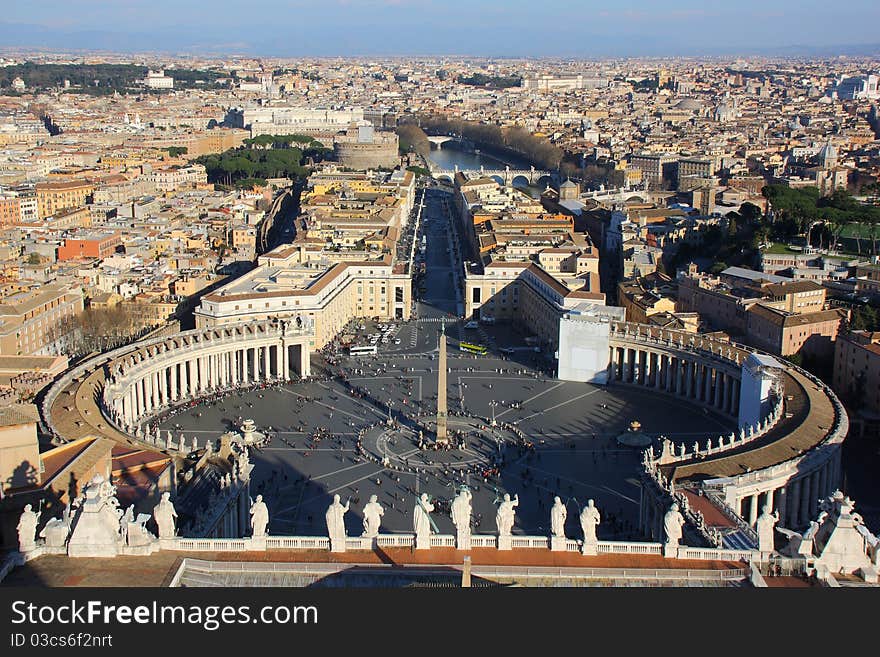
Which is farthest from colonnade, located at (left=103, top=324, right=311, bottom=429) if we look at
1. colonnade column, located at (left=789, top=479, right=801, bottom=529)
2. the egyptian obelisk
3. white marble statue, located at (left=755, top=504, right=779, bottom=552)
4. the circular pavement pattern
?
white marble statue, located at (left=755, top=504, right=779, bottom=552)

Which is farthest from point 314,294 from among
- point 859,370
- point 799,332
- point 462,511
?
point 462,511

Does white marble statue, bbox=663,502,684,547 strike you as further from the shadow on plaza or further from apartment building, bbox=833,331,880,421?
apartment building, bbox=833,331,880,421

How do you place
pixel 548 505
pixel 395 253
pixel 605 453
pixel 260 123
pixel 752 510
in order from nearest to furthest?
pixel 752 510 < pixel 548 505 < pixel 605 453 < pixel 395 253 < pixel 260 123

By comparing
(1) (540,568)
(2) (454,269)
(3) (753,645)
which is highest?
(3) (753,645)

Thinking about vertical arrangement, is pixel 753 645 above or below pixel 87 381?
above

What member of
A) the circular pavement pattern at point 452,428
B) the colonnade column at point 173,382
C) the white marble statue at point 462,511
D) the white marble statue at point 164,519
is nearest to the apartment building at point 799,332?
the circular pavement pattern at point 452,428

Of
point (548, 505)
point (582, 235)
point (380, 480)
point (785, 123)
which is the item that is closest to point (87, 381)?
point (380, 480)

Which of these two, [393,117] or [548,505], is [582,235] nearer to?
[548,505]

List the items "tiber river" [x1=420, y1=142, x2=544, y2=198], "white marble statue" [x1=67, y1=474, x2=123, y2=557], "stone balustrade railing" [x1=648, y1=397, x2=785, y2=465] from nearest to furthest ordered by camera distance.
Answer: "white marble statue" [x1=67, y1=474, x2=123, y2=557] < "stone balustrade railing" [x1=648, y1=397, x2=785, y2=465] < "tiber river" [x1=420, y1=142, x2=544, y2=198]

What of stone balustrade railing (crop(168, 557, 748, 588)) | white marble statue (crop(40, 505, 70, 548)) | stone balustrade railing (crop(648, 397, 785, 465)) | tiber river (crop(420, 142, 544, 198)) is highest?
white marble statue (crop(40, 505, 70, 548))
